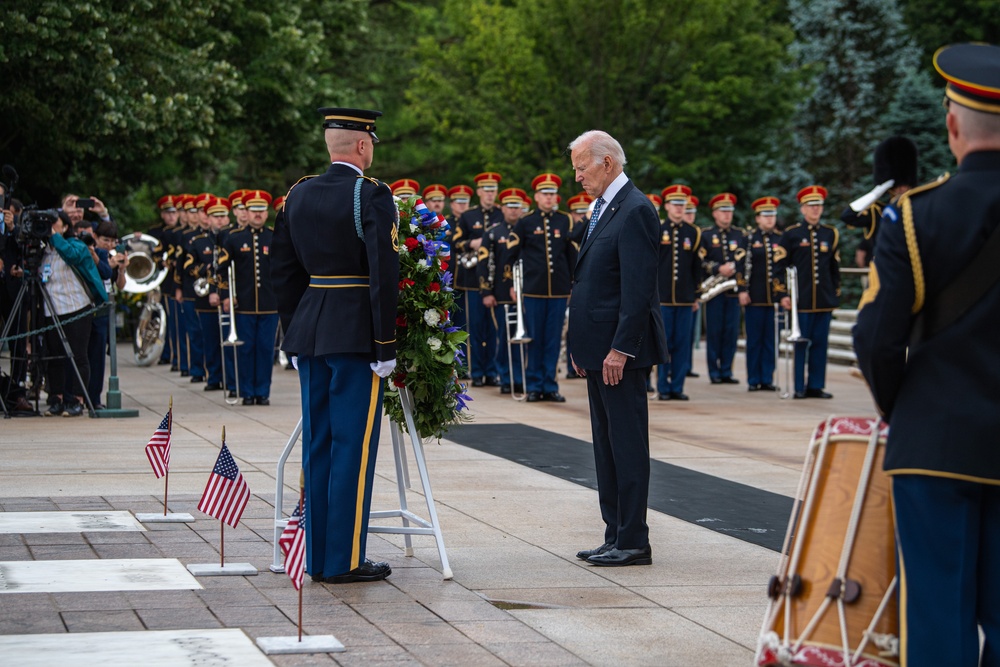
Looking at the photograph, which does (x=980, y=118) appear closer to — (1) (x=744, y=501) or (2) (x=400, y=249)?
(2) (x=400, y=249)

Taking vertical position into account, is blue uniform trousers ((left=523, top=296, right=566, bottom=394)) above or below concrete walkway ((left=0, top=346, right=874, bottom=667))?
above

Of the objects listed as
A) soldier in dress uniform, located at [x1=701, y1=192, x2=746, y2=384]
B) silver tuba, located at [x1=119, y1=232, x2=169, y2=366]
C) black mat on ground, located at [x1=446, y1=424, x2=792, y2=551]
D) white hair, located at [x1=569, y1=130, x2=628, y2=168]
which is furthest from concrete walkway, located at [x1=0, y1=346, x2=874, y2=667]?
silver tuba, located at [x1=119, y1=232, x2=169, y2=366]

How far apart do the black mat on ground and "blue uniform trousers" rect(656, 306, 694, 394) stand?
4.11 meters

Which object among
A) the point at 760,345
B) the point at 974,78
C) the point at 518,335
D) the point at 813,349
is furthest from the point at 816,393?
the point at 974,78

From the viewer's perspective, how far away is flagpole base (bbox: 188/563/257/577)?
7.00m

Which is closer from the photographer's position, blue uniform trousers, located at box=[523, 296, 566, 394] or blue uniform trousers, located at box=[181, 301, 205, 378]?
blue uniform trousers, located at box=[523, 296, 566, 394]

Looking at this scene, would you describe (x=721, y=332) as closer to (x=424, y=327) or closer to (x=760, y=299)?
(x=760, y=299)

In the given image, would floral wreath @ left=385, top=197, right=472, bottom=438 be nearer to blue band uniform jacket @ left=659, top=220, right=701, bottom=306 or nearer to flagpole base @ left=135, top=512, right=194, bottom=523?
flagpole base @ left=135, top=512, right=194, bottom=523

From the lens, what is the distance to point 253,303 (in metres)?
16.3

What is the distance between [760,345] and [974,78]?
14.5m

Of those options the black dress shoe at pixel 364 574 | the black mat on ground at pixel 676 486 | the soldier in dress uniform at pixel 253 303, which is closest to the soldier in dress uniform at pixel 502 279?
the soldier in dress uniform at pixel 253 303

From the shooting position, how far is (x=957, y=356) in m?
4.36

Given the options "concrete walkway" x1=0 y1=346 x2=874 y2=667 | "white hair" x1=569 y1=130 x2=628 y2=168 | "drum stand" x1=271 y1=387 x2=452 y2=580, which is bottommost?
"concrete walkway" x1=0 y1=346 x2=874 y2=667

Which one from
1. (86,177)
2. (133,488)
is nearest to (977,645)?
(133,488)
